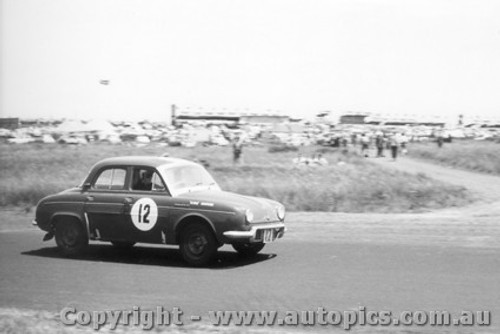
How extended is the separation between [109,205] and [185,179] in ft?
3.77

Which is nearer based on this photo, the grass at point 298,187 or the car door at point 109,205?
the car door at point 109,205

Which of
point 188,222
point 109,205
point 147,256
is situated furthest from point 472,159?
point 109,205

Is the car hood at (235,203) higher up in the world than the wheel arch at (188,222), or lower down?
higher up

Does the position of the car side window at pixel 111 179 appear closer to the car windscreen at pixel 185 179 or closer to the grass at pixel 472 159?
the car windscreen at pixel 185 179

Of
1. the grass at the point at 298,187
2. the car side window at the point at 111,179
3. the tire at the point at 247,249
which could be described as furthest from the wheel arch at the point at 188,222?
the grass at the point at 298,187

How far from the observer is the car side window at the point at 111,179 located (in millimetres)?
9883

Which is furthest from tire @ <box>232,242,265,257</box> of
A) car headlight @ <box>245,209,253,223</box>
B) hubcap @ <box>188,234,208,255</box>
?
car headlight @ <box>245,209,253,223</box>

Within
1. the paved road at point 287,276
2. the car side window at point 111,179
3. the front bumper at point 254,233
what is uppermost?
the car side window at point 111,179

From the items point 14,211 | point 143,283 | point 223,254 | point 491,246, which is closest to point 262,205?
point 223,254

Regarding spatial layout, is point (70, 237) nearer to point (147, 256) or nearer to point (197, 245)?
point (147, 256)

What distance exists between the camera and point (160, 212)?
9.41 meters

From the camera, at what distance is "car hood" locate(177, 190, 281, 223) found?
29.9 ft

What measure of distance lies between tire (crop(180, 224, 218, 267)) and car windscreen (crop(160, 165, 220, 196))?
2.02ft

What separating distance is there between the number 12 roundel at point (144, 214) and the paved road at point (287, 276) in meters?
0.55
